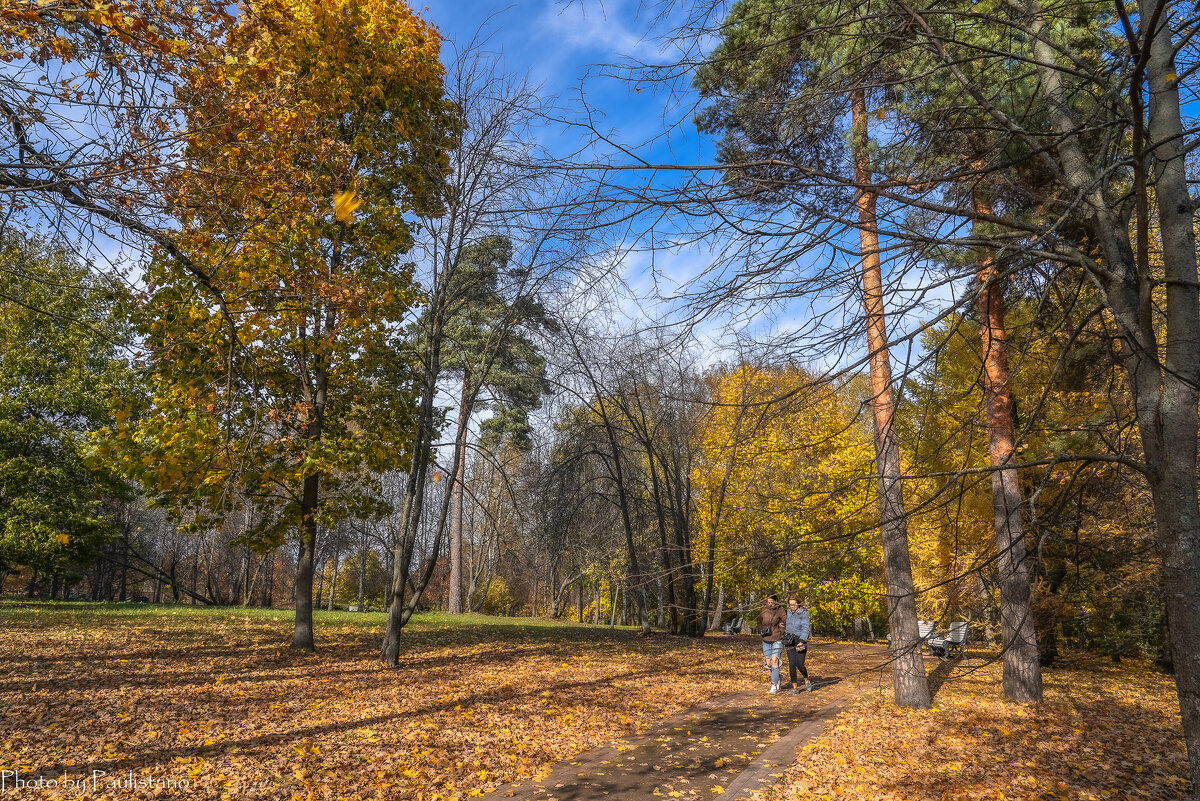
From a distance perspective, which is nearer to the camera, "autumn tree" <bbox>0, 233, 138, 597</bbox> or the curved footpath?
the curved footpath

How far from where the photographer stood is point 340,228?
9.61 meters

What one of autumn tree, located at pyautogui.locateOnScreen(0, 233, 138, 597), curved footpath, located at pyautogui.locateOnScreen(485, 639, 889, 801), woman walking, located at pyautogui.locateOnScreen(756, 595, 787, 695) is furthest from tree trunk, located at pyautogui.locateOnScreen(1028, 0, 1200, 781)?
autumn tree, located at pyautogui.locateOnScreen(0, 233, 138, 597)

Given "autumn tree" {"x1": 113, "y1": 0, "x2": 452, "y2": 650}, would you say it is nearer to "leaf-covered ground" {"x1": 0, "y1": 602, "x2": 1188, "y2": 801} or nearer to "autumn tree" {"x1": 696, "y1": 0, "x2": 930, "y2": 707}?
"leaf-covered ground" {"x1": 0, "y1": 602, "x2": 1188, "y2": 801}

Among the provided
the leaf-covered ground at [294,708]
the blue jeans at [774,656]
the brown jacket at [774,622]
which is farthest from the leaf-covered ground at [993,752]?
the leaf-covered ground at [294,708]

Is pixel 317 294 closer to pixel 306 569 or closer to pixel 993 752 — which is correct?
pixel 306 569

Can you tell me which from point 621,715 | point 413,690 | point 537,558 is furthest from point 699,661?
point 537,558

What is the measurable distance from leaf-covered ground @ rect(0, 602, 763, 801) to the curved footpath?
32 cm

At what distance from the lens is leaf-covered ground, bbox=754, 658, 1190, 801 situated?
521 centimetres

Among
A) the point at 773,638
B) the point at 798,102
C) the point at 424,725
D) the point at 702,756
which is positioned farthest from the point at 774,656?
the point at 798,102

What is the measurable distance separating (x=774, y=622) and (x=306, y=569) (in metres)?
7.75

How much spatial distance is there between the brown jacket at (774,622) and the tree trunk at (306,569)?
7.20 metres

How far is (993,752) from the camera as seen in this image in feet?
20.9

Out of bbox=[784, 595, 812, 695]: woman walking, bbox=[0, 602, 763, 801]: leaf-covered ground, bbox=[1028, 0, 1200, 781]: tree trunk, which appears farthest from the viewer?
bbox=[784, 595, 812, 695]: woman walking

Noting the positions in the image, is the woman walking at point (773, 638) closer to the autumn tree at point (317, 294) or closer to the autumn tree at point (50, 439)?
the autumn tree at point (317, 294)
